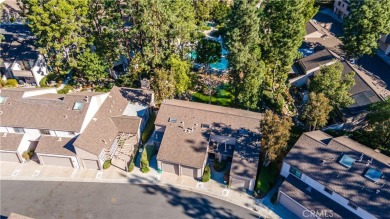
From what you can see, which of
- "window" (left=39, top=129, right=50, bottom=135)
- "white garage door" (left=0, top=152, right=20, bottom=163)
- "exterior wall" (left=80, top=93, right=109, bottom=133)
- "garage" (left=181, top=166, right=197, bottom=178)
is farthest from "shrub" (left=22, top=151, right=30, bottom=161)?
"garage" (left=181, top=166, right=197, bottom=178)

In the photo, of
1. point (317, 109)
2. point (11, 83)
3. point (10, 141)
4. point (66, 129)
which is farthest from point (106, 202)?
point (11, 83)

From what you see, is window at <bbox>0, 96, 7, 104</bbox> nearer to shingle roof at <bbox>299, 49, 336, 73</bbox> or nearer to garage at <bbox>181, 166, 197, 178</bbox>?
garage at <bbox>181, 166, 197, 178</bbox>

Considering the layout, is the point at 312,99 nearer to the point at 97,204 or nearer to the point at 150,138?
the point at 150,138

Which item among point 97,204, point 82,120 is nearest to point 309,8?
point 82,120

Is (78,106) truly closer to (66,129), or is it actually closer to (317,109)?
(66,129)

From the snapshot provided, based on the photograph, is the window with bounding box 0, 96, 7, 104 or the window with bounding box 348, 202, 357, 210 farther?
the window with bounding box 0, 96, 7, 104

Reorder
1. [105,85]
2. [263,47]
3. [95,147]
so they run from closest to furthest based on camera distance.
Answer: [95,147] < [263,47] < [105,85]
